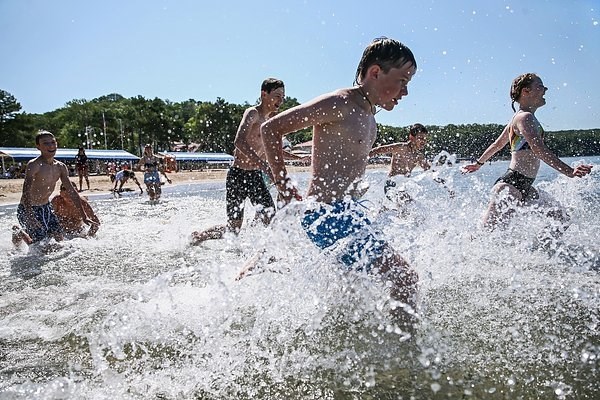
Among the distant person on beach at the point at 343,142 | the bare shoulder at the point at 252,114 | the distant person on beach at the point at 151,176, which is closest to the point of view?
the distant person on beach at the point at 343,142

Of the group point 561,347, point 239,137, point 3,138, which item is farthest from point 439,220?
point 3,138

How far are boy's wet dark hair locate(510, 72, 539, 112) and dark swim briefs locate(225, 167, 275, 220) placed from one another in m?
2.89

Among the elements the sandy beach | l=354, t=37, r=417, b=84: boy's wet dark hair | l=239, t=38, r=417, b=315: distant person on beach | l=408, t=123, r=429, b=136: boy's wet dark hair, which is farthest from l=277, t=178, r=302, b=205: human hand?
the sandy beach

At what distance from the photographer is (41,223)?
579 centimetres

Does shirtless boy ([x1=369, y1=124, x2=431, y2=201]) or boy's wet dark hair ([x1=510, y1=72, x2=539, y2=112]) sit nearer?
boy's wet dark hair ([x1=510, y1=72, x2=539, y2=112])

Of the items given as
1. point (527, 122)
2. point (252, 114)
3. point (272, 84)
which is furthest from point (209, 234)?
point (527, 122)

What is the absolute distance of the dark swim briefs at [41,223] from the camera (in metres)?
5.70

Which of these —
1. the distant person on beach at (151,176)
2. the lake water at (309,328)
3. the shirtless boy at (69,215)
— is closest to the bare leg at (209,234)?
the lake water at (309,328)

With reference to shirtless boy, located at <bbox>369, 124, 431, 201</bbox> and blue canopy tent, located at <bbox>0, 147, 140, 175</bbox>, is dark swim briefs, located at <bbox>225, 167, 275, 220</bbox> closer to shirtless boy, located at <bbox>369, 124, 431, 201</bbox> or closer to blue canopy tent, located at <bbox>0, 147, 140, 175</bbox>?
shirtless boy, located at <bbox>369, 124, 431, 201</bbox>

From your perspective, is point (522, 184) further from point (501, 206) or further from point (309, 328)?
point (309, 328)

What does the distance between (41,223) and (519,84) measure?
600 centimetres

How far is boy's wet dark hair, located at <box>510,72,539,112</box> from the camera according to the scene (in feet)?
15.2

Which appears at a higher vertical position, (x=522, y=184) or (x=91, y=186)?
(x=522, y=184)

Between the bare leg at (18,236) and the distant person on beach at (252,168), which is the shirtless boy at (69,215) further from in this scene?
the distant person on beach at (252,168)
